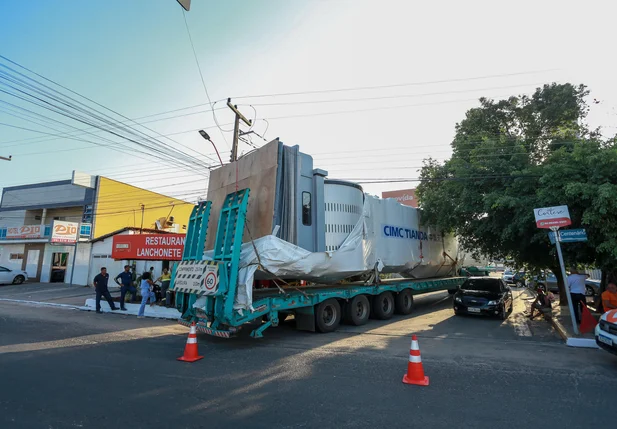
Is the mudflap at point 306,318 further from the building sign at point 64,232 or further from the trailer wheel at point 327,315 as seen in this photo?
the building sign at point 64,232

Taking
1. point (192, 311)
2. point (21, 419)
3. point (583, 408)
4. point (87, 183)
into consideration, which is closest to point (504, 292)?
point (583, 408)

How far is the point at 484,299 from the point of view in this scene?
11.4m

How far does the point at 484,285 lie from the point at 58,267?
95.0 ft

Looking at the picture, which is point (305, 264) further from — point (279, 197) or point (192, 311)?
point (192, 311)

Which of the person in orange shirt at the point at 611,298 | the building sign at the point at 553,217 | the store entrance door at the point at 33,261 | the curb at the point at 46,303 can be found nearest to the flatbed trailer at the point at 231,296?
the building sign at the point at 553,217

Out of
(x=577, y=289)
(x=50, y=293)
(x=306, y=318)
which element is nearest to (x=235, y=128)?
(x=306, y=318)

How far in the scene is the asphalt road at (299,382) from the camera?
3871 mm

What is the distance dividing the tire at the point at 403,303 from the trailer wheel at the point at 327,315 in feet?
11.3

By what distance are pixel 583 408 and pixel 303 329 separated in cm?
603

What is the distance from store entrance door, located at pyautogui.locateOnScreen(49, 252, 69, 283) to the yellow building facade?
3996 millimetres

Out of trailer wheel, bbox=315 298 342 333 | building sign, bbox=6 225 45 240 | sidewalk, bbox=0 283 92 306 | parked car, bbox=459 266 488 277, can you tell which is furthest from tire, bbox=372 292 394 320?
building sign, bbox=6 225 45 240

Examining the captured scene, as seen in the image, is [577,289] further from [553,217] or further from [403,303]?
[403,303]

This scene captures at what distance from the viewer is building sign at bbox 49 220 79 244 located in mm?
21758

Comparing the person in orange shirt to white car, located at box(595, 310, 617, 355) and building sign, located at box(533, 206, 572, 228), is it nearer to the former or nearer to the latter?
building sign, located at box(533, 206, 572, 228)
